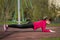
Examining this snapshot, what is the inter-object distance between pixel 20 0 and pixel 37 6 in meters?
4.69

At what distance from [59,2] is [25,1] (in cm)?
1729

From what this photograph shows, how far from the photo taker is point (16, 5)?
25.5 metres

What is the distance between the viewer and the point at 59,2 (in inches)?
1613

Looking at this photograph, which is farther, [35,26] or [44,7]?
[44,7]

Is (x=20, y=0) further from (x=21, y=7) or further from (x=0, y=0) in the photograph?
(x=0, y=0)

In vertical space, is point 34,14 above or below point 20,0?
below

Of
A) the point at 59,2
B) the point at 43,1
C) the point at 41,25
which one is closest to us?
the point at 41,25

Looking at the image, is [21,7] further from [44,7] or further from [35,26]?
[35,26]

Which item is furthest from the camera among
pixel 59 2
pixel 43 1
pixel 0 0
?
pixel 59 2

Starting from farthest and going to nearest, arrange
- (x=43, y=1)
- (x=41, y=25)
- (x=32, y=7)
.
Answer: (x=43, y=1)
(x=32, y=7)
(x=41, y=25)

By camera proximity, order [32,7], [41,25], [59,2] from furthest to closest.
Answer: [59,2], [32,7], [41,25]

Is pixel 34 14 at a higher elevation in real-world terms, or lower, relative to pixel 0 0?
lower

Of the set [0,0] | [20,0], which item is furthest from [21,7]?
[0,0]

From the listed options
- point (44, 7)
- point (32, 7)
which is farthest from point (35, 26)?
point (44, 7)
